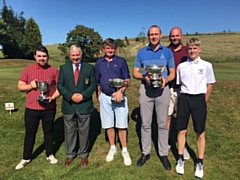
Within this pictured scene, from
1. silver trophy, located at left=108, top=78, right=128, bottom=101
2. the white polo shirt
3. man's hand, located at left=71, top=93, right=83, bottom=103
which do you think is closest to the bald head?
the white polo shirt

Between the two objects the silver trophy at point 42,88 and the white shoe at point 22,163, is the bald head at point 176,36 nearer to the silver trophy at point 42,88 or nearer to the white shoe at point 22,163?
the silver trophy at point 42,88

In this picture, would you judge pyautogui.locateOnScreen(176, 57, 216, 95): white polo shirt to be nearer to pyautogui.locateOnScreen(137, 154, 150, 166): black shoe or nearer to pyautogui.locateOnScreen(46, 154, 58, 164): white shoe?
pyautogui.locateOnScreen(137, 154, 150, 166): black shoe

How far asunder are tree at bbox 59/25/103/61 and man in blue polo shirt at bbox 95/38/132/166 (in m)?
Answer: 50.0

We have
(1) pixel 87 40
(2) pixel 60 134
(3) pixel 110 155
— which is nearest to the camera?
(3) pixel 110 155

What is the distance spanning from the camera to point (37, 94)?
393 centimetres

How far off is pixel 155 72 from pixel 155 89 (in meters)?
0.46

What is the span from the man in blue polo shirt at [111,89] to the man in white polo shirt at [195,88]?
3.39 feet

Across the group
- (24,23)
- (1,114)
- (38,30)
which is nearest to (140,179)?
(1,114)

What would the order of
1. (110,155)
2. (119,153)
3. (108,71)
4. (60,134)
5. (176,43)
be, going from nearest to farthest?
(108,71), (176,43), (110,155), (119,153), (60,134)

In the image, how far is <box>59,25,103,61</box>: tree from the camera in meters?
53.6

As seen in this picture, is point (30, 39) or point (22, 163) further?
point (30, 39)

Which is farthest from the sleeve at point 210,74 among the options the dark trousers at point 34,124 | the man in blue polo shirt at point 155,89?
the dark trousers at point 34,124

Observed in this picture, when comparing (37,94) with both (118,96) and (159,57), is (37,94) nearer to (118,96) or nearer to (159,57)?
(118,96)

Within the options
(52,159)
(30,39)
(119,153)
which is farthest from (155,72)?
(30,39)
